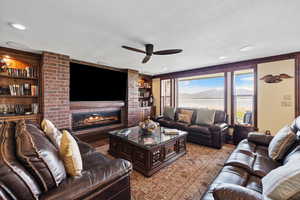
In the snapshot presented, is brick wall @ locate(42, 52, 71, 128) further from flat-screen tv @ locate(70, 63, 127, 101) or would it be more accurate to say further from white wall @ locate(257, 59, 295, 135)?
white wall @ locate(257, 59, 295, 135)

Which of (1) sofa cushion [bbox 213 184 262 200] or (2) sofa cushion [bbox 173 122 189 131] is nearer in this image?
(1) sofa cushion [bbox 213 184 262 200]

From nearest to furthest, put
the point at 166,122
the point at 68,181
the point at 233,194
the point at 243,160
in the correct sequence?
the point at 233,194
the point at 68,181
the point at 243,160
the point at 166,122

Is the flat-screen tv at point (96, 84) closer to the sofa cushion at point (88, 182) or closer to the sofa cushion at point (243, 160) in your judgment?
the sofa cushion at point (88, 182)

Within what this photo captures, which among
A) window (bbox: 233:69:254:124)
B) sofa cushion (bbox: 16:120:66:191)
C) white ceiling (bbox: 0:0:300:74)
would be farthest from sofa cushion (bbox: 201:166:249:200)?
window (bbox: 233:69:254:124)

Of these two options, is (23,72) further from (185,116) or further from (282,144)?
(282,144)

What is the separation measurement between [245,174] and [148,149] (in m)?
1.25

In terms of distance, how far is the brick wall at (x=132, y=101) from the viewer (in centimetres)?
493

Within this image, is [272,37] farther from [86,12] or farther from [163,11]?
[86,12]

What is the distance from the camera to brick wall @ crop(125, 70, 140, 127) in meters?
4.93

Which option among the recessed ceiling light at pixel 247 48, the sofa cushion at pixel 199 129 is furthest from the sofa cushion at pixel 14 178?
the recessed ceiling light at pixel 247 48

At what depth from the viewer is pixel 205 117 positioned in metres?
3.99

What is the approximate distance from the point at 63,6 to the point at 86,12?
239mm

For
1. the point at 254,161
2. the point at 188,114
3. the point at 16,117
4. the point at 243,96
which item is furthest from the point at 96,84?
the point at 243,96

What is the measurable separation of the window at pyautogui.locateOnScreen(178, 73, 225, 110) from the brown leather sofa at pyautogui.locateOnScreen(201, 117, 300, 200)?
8.08ft
